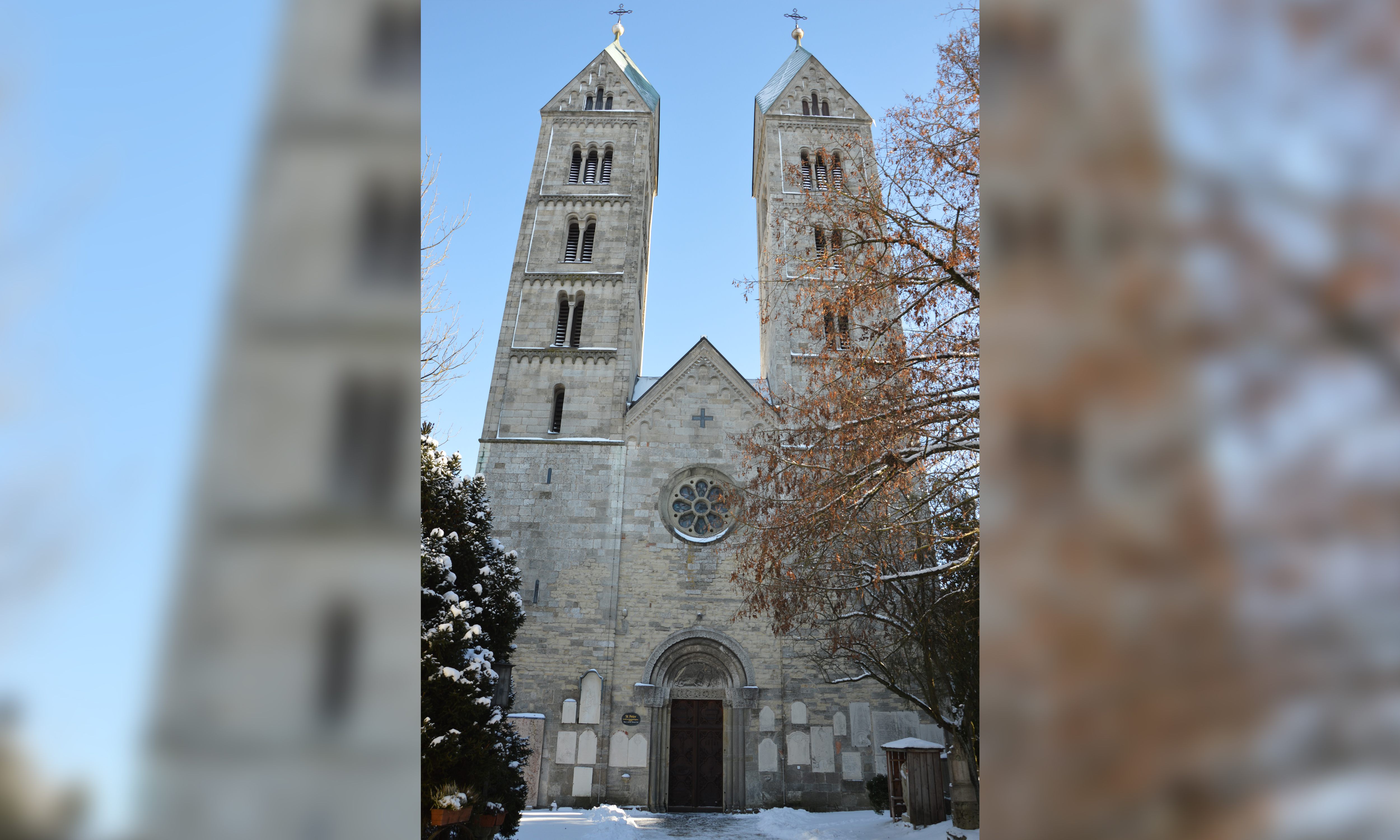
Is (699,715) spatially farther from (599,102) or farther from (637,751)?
(599,102)

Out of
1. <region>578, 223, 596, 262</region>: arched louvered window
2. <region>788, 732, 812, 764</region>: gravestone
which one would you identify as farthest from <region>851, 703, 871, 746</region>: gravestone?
<region>578, 223, 596, 262</region>: arched louvered window

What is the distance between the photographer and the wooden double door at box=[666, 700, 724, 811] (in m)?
18.7

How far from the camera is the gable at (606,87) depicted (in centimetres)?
2705

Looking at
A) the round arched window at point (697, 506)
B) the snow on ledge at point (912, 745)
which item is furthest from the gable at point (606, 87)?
the snow on ledge at point (912, 745)

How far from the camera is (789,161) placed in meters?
26.2

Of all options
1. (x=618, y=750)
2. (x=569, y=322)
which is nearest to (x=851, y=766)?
(x=618, y=750)

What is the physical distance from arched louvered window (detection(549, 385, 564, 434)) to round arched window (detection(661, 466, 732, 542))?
3.60m

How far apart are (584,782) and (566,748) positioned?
0.84 m
